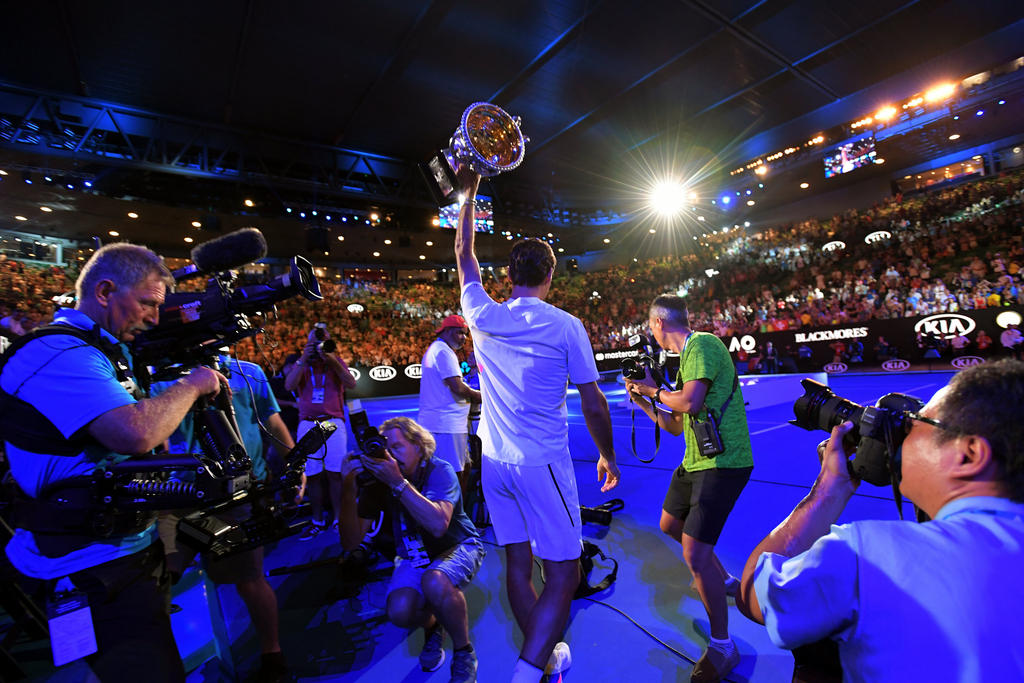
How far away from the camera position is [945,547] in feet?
2.42

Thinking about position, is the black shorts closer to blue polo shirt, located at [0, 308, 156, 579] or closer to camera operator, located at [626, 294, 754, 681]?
camera operator, located at [626, 294, 754, 681]

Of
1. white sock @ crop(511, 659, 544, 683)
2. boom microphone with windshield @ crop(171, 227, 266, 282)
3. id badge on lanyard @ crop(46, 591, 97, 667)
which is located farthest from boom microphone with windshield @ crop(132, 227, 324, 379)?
white sock @ crop(511, 659, 544, 683)

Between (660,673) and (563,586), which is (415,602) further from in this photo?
(660,673)

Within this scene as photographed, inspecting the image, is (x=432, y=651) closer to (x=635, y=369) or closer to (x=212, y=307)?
(x=635, y=369)

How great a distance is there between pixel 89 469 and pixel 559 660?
6.71 feet

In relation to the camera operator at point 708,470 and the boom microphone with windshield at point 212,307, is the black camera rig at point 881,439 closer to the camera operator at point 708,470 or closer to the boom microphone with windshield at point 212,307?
the camera operator at point 708,470

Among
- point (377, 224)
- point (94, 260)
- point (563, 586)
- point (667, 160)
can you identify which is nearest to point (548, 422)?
point (563, 586)

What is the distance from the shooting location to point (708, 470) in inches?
90.0

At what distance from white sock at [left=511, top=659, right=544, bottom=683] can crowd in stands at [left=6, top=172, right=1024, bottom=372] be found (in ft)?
38.3

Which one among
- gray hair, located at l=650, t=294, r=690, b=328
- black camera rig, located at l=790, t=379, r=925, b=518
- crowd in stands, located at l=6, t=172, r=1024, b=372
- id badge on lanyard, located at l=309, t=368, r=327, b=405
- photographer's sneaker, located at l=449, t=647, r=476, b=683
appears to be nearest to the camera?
black camera rig, located at l=790, t=379, r=925, b=518

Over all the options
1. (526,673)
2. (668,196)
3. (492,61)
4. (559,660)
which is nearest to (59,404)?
(526,673)

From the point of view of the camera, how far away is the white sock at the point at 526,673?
5.61ft

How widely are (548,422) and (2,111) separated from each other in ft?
42.6

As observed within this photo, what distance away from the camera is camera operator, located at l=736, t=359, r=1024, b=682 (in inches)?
27.6
